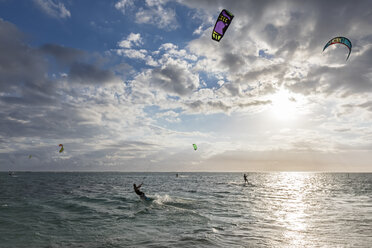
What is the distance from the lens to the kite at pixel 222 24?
1266 cm

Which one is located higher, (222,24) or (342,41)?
(342,41)

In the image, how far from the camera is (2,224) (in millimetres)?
14508

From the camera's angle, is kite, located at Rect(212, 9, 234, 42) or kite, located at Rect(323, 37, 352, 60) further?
kite, located at Rect(323, 37, 352, 60)

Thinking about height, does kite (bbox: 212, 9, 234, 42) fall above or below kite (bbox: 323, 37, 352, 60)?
below

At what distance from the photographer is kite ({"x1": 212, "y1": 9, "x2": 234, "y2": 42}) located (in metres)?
12.7

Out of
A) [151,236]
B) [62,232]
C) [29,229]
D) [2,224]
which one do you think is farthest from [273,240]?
[2,224]

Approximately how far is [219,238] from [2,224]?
509 inches

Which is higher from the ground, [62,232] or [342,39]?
[342,39]

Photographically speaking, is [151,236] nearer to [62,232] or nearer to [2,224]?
[62,232]

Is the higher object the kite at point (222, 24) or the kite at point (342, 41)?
the kite at point (342, 41)

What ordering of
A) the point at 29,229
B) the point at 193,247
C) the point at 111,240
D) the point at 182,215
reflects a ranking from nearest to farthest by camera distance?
the point at 193,247
the point at 111,240
the point at 29,229
the point at 182,215

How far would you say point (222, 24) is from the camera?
13.1 m

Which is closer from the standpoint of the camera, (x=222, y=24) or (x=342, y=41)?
(x=222, y=24)

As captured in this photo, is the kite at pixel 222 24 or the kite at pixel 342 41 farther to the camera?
the kite at pixel 342 41
